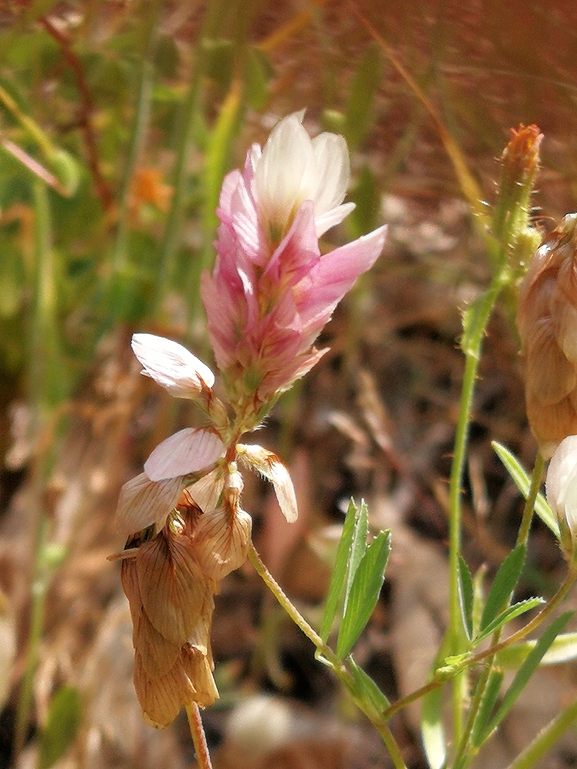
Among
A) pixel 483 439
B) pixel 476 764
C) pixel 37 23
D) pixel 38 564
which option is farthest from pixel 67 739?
pixel 483 439

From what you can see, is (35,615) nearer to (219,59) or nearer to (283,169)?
(219,59)

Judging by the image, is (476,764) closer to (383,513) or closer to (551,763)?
(551,763)

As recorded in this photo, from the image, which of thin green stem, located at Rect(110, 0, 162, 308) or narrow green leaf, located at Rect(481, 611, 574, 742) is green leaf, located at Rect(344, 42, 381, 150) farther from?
narrow green leaf, located at Rect(481, 611, 574, 742)

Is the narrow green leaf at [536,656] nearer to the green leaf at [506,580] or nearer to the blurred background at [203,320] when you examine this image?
the green leaf at [506,580]

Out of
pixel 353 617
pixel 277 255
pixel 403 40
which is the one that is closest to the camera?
pixel 277 255

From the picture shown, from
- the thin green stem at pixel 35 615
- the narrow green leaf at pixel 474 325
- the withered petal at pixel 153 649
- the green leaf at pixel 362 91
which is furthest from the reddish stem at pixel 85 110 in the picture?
the withered petal at pixel 153 649
